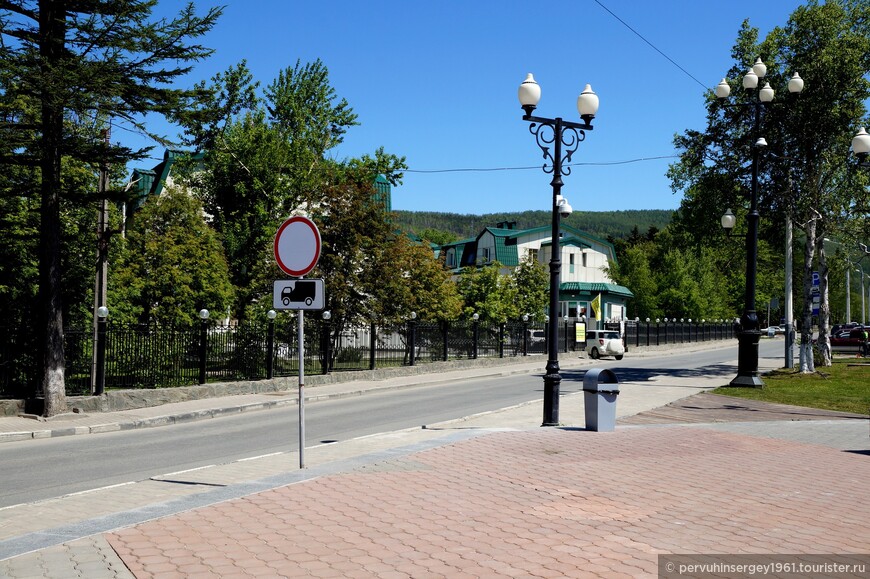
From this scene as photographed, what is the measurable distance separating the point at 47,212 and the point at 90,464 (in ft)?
23.1

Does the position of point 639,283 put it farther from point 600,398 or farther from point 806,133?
point 600,398

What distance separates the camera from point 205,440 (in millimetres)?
13406

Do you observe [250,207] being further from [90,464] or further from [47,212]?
[90,464]

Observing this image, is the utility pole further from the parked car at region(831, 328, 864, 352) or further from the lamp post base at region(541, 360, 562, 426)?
the parked car at region(831, 328, 864, 352)

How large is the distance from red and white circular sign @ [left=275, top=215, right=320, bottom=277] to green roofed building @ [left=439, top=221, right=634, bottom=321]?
2286 inches

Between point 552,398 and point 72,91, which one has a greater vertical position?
point 72,91

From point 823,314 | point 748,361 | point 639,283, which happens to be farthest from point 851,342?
point 639,283

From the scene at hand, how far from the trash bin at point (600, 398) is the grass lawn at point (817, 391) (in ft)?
24.2

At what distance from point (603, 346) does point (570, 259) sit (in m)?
30.1

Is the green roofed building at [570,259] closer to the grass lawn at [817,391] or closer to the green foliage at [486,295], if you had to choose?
the green foliage at [486,295]

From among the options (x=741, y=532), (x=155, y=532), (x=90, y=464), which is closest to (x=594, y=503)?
(x=741, y=532)

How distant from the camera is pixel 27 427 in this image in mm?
14305

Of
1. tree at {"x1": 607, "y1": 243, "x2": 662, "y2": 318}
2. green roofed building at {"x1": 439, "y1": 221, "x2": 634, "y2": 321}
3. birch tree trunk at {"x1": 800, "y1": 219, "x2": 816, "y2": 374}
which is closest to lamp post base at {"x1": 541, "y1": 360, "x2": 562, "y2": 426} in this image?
birch tree trunk at {"x1": 800, "y1": 219, "x2": 816, "y2": 374}

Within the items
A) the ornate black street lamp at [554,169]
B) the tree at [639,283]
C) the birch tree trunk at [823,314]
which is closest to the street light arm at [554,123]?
the ornate black street lamp at [554,169]
